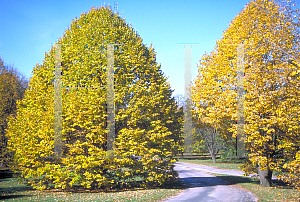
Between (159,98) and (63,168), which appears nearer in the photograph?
(63,168)

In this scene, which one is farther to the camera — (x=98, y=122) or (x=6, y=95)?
(x=6, y=95)

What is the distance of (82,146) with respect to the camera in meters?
17.2

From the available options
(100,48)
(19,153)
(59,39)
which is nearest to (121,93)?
(100,48)

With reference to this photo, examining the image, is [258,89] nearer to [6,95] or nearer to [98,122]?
[98,122]

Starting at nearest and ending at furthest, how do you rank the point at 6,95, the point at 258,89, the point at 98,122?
the point at 258,89, the point at 98,122, the point at 6,95

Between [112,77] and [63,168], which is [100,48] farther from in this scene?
[63,168]

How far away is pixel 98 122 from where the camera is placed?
672 inches

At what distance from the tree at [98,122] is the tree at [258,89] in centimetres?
387

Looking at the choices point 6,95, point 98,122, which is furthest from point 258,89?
point 6,95

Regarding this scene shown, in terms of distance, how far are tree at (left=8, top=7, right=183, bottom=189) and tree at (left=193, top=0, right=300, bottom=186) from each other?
12.7 feet

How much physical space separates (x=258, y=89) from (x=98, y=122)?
10734mm

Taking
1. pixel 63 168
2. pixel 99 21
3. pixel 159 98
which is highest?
pixel 99 21

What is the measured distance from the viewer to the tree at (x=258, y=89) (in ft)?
48.1

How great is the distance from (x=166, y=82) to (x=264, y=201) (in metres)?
10.8
